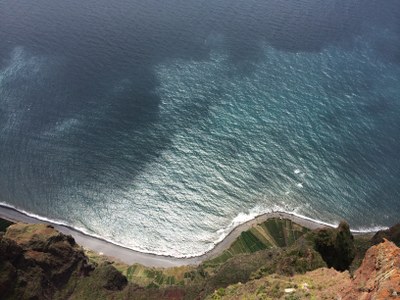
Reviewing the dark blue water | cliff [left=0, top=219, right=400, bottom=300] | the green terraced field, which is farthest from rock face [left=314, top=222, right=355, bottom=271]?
the dark blue water

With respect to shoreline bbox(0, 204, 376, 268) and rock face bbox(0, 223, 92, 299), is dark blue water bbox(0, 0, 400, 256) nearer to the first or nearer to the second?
shoreline bbox(0, 204, 376, 268)

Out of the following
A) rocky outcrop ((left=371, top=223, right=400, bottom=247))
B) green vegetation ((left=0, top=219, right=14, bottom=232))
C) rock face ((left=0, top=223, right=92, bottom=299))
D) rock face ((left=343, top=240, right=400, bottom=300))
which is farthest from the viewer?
green vegetation ((left=0, top=219, right=14, bottom=232))

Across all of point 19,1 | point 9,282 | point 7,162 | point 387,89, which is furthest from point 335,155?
point 19,1

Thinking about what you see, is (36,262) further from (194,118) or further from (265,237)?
(194,118)

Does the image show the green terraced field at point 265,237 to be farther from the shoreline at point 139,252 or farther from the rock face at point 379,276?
the rock face at point 379,276

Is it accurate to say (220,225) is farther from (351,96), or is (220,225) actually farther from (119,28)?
(119,28)

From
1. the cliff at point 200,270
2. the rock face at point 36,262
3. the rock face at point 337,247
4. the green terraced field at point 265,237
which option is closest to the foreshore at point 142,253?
the green terraced field at point 265,237

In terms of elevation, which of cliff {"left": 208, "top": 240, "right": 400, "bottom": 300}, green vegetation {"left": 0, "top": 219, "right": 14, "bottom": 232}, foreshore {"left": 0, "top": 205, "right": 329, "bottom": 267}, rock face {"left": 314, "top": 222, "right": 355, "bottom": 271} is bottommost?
foreshore {"left": 0, "top": 205, "right": 329, "bottom": 267}
